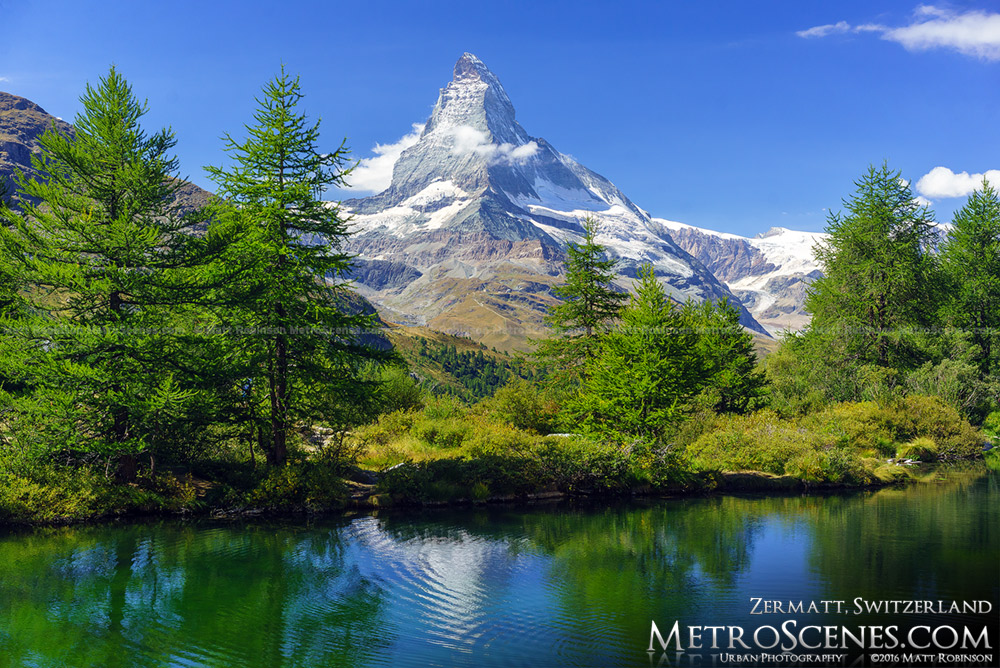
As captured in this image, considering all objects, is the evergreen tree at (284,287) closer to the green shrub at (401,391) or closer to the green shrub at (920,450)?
the green shrub at (401,391)

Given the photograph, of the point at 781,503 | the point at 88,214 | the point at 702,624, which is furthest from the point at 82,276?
the point at 781,503

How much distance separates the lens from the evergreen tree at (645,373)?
108 ft

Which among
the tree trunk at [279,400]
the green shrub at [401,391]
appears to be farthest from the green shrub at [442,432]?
the tree trunk at [279,400]

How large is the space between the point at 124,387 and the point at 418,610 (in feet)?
47.8

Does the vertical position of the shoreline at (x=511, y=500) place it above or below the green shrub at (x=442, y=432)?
below

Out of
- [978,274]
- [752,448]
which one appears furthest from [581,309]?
[978,274]

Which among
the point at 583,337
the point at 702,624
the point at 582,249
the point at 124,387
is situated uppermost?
the point at 582,249

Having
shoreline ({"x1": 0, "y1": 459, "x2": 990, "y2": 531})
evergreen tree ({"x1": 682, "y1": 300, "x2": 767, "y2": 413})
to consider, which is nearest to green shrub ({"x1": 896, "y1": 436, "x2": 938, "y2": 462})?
shoreline ({"x1": 0, "y1": 459, "x2": 990, "y2": 531})

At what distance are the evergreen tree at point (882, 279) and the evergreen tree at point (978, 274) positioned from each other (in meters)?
3.27

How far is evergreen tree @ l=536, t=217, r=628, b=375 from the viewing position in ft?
131

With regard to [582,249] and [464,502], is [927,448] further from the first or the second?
[464,502]

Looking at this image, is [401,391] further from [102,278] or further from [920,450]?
[920,450]

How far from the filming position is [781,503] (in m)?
29.2

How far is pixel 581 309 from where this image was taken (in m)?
40.3
